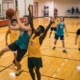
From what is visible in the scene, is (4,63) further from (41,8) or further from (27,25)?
(41,8)

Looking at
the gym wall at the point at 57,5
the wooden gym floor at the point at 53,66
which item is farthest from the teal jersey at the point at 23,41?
the gym wall at the point at 57,5

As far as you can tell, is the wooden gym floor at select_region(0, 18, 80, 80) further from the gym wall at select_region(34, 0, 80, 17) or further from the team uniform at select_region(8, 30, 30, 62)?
the gym wall at select_region(34, 0, 80, 17)

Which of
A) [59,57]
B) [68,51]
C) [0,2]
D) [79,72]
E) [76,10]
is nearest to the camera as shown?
[79,72]

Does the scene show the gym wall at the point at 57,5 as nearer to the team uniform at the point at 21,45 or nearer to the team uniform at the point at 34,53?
the team uniform at the point at 21,45

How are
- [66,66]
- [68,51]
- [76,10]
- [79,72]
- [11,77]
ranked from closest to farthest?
[11,77]
[79,72]
[66,66]
[68,51]
[76,10]

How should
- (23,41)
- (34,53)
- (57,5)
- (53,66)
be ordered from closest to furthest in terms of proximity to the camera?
(34,53) < (23,41) < (53,66) < (57,5)

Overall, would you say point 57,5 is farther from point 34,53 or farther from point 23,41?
point 34,53

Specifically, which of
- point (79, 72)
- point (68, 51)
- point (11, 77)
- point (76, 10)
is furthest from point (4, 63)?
point (76, 10)

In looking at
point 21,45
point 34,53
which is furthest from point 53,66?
point 34,53

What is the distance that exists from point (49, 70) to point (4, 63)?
176 centimetres

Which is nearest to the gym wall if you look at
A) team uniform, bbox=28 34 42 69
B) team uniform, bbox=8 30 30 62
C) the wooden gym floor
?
the wooden gym floor

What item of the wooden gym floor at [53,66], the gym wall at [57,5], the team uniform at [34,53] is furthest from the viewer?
the gym wall at [57,5]

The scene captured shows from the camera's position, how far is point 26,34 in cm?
375

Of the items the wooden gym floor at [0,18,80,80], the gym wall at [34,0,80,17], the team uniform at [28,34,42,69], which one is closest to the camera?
the team uniform at [28,34,42,69]
